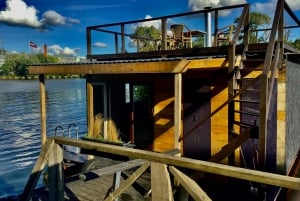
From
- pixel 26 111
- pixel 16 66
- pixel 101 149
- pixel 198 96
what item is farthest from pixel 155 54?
pixel 16 66

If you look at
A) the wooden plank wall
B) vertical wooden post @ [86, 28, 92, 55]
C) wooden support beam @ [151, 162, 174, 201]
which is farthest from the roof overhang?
wooden support beam @ [151, 162, 174, 201]

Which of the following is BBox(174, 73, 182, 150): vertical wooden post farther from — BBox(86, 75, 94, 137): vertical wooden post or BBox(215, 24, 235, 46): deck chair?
BBox(215, 24, 235, 46): deck chair

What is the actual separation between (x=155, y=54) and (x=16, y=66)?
3480 inches

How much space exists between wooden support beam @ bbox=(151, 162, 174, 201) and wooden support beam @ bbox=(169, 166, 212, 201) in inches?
3.3

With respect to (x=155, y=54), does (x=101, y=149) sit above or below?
below

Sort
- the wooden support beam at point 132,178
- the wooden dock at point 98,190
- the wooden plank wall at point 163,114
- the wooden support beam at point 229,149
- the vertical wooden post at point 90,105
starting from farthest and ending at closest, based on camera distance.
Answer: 1. the vertical wooden post at point 90,105
2. the wooden plank wall at point 163,114
3. the wooden dock at point 98,190
4. the wooden support beam at point 229,149
5. the wooden support beam at point 132,178

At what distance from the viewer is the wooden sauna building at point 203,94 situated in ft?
18.7

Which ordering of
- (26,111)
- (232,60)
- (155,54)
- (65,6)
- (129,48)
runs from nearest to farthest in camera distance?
1. (232,60)
2. (155,54)
3. (129,48)
4. (26,111)
5. (65,6)

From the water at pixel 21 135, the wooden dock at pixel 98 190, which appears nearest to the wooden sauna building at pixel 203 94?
Answer: the wooden dock at pixel 98 190

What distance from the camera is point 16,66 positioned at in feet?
290

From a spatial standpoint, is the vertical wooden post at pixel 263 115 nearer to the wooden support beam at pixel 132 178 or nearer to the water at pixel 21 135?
the wooden support beam at pixel 132 178

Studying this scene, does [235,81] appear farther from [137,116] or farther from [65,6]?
[65,6]

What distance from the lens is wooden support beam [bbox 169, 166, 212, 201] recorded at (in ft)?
8.08

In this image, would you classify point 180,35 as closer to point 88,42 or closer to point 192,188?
point 88,42
